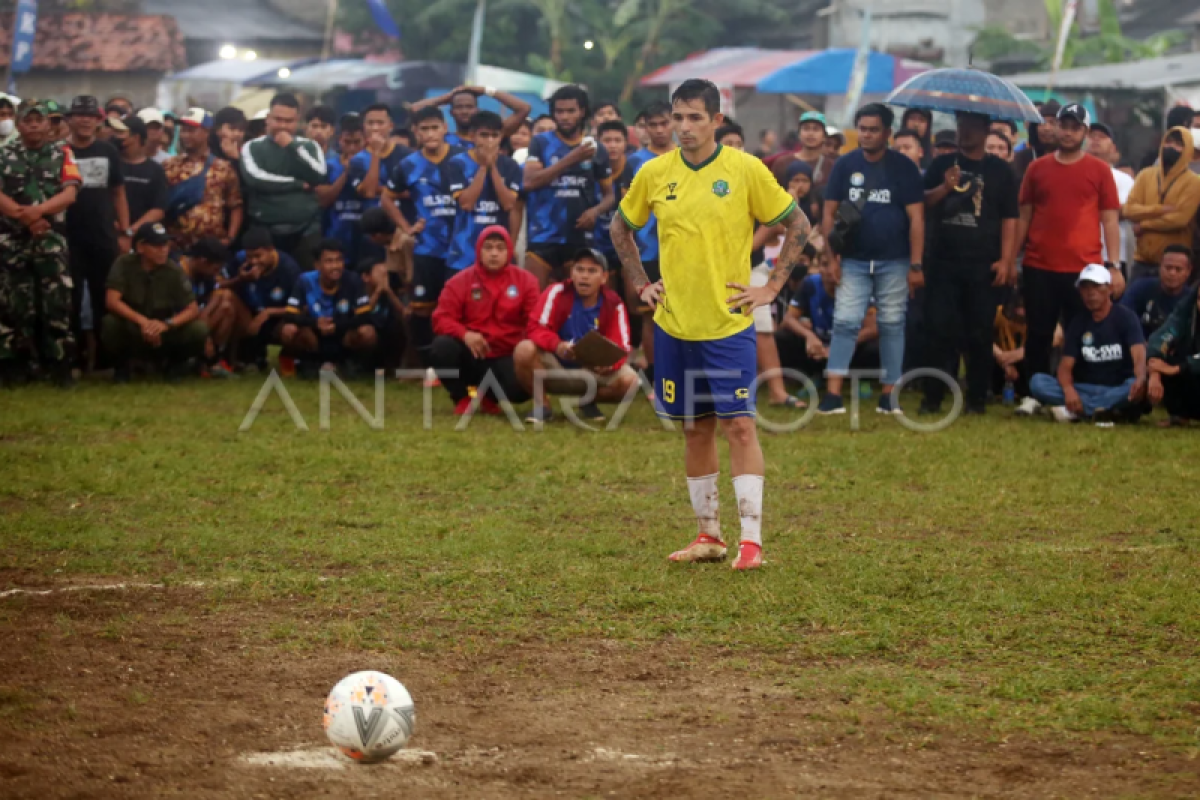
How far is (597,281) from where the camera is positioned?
1209 centimetres

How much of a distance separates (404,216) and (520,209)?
160 centimetres

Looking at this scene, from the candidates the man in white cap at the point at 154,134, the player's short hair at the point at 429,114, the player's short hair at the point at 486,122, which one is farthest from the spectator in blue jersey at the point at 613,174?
the man in white cap at the point at 154,134

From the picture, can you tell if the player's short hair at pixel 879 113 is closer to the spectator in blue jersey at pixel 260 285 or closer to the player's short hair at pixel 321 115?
the spectator in blue jersey at pixel 260 285

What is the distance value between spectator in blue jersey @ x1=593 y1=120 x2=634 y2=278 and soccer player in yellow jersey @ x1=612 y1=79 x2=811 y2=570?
6245mm

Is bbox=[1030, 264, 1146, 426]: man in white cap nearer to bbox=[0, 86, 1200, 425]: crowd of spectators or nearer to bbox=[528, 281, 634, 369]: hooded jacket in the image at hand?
bbox=[0, 86, 1200, 425]: crowd of spectators

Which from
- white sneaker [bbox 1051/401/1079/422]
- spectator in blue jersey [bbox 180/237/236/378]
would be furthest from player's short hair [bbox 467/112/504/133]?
white sneaker [bbox 1051/401/1079/422]

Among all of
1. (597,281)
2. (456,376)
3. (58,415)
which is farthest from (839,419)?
(58,415)

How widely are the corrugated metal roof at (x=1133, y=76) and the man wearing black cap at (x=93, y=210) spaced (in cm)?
1577

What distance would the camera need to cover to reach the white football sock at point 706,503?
7.50m

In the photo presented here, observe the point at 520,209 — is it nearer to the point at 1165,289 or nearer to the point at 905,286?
the point at 905,286

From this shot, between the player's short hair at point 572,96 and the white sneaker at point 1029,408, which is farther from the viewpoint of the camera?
the player's short hair at point 572,96

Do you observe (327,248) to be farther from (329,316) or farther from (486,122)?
(486,122)

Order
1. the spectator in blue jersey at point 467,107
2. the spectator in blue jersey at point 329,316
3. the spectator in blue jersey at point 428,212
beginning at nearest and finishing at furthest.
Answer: the spectator in blue jersey at point 428,212
the spectator in blue jersey at point 329,316
the spectator in blue jersey at point 467,107

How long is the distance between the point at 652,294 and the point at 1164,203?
7681 millimetres
